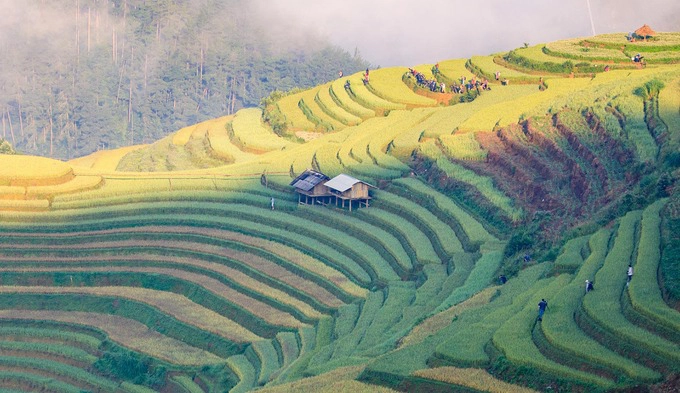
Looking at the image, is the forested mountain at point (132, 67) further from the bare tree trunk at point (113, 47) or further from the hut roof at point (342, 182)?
the hut roof at point (342, 182)

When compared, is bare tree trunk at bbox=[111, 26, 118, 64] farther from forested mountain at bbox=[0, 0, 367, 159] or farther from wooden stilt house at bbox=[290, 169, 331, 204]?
wooden stilt house at bbox=[290, 169, 331, 204]

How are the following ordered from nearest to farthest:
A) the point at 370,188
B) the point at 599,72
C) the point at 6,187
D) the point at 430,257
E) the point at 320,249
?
the point at 430,257
the point at 320,249
the point at 370,188
the point at 6,187
the point at 599,72

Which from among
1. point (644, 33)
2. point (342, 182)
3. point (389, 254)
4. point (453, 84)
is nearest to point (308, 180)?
point (342, 182)

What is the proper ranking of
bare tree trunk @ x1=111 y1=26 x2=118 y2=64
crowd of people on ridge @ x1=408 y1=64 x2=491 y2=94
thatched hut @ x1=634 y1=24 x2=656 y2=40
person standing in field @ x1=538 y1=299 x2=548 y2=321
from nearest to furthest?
person standing in field @ x1=538 y1=299 x2=548 y2=321 < crowd of people on ridge @ x1=408 y1=64 x2=491 y2=94 < thatched hut @ x1=634 y1=24 x2=656 y2=40 < bare tree trunk @ x1=111 y1=26 x2=118 y2=64

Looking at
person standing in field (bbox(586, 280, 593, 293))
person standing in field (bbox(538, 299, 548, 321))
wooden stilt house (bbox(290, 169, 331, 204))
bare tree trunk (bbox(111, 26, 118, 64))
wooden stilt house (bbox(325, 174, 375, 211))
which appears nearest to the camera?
person standing in field (bbox(538, 299, 548, 321))

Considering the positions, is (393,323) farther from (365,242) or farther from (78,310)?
(78,310)

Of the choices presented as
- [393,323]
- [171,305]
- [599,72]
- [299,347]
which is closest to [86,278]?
[171,305]

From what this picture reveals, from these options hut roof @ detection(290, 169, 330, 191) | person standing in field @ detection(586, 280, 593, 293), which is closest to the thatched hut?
hut roof @ detection(290, 169, 330, 191)
